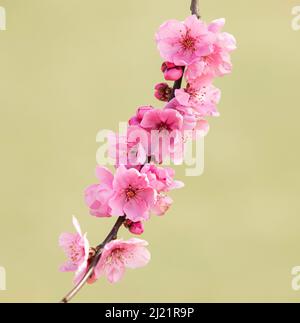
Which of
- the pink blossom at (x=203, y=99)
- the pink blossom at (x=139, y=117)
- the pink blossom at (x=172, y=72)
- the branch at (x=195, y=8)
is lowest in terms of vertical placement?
the pink blossom at (x=139, y=117)

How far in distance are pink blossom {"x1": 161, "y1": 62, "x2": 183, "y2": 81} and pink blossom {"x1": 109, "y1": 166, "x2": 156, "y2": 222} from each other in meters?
0.11

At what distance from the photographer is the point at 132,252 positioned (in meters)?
0.57

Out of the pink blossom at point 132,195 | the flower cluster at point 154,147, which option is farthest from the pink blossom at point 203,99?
the pink blossom at point 132,195

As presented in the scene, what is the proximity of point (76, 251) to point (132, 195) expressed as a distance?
0.24ft

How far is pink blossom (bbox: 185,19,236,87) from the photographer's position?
595mm

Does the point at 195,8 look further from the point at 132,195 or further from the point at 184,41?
the point at 132,195

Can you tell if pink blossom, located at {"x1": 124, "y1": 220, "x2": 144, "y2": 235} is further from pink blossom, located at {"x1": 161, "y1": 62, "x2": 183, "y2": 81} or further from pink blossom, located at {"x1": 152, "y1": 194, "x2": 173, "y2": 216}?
pink blossom, located at {"x1": 161, "y1": 62, "x2": 183, "y2": 81}

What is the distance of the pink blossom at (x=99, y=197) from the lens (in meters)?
0.54

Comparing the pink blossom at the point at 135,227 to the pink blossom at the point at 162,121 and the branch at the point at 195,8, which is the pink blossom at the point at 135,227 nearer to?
the pink blossom at the point at 162,121

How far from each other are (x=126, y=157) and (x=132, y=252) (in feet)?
0.31

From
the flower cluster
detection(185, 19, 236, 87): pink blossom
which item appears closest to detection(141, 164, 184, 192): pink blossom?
the flower cluster

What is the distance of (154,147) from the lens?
0.55 m

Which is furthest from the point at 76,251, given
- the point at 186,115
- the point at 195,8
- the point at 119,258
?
the point at 195,8
